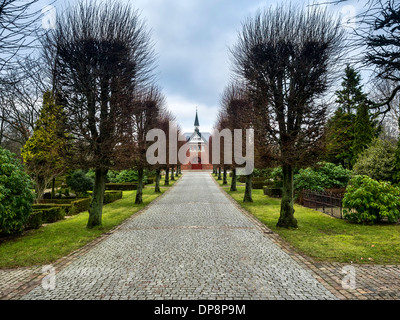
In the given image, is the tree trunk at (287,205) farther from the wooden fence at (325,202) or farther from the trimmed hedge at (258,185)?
the trimmed hedge at (258,185)

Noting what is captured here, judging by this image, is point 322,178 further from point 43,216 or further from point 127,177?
point 127,177

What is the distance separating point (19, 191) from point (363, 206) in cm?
1210

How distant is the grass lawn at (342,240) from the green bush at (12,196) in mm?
8274

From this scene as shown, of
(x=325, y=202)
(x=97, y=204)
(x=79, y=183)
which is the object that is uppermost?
(x=79, y=183)

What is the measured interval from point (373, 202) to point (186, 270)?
8267 mm

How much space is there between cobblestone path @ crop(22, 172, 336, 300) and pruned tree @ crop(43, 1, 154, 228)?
119 inches

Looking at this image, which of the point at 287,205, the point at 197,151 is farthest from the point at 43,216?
the point at 197,151

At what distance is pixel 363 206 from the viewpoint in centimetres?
1060

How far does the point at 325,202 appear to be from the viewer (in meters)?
13.8

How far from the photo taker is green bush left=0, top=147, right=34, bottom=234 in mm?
8055

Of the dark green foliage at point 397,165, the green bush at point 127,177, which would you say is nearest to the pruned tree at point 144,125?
the green bush at point 127,177
